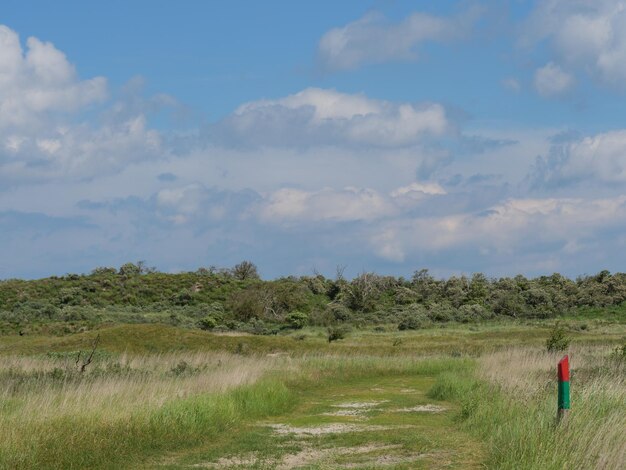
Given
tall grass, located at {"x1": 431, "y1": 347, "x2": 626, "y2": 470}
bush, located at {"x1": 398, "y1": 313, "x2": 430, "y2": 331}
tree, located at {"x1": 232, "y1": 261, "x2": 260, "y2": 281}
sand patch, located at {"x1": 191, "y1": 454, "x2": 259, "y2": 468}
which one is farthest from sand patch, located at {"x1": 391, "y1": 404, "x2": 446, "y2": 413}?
tree, located at {"x1": 232, "y1": 261, "x2": 260, "y2": 281}

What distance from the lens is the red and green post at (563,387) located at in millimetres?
9695

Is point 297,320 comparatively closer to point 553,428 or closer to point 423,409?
point 423,409

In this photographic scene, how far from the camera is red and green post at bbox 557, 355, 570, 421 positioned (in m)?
9.70

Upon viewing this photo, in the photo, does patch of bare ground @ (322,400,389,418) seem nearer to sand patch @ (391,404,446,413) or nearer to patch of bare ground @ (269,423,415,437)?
sand patch @ (391,404,446,413)

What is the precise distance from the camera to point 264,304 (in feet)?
243

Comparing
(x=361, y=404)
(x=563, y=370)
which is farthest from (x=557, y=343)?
(x=563, y=370)

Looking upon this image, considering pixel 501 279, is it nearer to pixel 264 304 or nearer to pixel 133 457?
pixel 264 304

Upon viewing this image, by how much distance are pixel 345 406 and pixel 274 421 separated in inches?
125

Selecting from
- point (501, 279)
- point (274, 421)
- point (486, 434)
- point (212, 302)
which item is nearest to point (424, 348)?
point (274, 421)

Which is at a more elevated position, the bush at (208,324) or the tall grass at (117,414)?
the bush at (208,324)

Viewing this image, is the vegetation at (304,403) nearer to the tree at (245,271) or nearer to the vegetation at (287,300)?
the vegetation at (287,300)

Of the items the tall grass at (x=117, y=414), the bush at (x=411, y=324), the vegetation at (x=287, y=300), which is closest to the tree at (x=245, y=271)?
the vegetation at (x=287, y=300)

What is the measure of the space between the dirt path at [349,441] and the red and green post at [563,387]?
152 centimetres

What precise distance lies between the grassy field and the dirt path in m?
0.03
